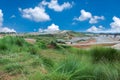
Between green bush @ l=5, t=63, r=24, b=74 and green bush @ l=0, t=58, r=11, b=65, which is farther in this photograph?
green bush @ l=0, t=58, r=11, b=65

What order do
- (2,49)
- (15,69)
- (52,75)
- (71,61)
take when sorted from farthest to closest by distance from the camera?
(2,49) < (15,69) < (71,61) < (52,75)

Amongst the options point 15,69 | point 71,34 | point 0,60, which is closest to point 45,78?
point 15,69

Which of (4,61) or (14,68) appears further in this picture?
(4,61)

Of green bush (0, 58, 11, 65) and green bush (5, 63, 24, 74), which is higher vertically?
green bush (0, 58, 11, 65)

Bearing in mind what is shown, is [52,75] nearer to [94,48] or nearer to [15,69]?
[15,69]

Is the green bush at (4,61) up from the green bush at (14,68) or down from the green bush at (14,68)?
up

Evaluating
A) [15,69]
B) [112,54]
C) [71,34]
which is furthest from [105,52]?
[71,34]

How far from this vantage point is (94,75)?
13.8 ft

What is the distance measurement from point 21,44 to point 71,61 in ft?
23.1

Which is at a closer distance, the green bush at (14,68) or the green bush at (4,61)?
the green bush at (14,68)

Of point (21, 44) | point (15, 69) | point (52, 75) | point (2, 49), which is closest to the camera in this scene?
point (52, 75)

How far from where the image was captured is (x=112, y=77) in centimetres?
406

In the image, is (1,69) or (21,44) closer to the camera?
(1,69)

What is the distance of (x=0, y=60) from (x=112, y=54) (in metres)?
2.52
